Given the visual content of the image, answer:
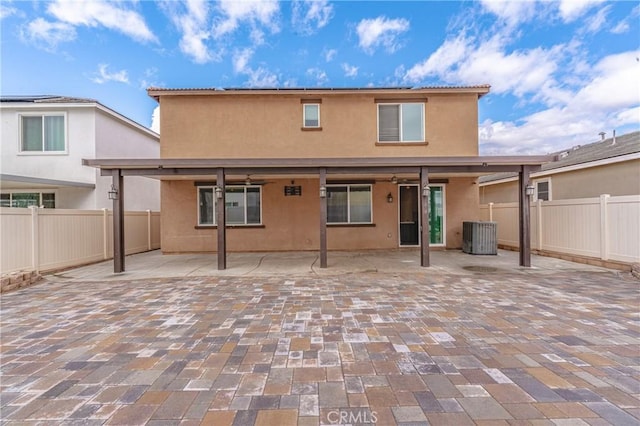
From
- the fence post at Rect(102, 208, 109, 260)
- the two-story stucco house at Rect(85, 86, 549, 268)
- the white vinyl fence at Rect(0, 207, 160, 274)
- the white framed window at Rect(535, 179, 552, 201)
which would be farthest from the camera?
the white framed window at Rect(535, 179, 552, 201)

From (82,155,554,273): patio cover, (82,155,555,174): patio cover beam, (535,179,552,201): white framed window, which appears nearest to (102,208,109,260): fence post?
(82,155,554,273): patio cover

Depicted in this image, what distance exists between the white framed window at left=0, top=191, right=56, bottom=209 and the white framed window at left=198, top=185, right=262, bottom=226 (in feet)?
19.5

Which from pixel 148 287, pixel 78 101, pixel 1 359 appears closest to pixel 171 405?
pixel 1 359

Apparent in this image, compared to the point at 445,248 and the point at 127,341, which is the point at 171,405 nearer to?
the point at 127,341

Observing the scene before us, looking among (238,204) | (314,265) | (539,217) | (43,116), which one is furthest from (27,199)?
(539,217)

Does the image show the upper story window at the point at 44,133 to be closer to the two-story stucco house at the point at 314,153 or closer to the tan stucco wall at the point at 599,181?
the two-story stucco house at the point at 314,153

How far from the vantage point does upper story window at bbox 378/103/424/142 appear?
10.1 meters

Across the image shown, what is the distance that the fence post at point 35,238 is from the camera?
6.52 meters

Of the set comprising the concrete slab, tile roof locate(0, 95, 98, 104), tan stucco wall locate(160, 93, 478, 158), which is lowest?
the concrete slab

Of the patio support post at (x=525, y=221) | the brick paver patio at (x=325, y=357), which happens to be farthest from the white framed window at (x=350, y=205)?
the brick paver patio at (x=325, y=357)

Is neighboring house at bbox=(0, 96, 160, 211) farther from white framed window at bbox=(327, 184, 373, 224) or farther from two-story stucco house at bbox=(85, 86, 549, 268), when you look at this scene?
white framed window at bbox=(327, 184, 373, 224)

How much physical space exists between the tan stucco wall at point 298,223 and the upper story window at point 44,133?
4594mm

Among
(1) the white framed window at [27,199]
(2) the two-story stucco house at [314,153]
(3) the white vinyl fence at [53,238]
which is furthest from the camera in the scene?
(1) the white framed window at [27,199]

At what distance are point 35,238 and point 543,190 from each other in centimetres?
1698
